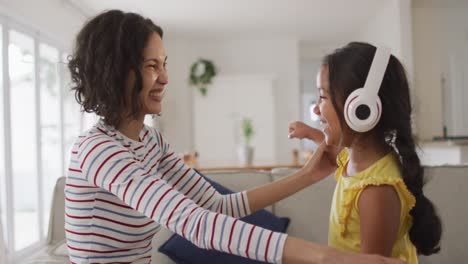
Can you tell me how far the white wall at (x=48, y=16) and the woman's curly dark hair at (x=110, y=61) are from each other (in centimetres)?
241

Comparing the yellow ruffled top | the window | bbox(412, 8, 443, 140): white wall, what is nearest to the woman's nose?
the yellow ruffled top

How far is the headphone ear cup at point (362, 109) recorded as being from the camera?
854mm

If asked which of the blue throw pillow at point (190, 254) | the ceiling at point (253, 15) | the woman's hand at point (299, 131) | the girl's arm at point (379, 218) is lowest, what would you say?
the blue throw pillow at point (190, 254)

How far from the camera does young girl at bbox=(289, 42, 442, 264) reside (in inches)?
34.6

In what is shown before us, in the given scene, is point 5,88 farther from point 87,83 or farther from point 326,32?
point 326,32

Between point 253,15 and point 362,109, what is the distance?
5010 mm

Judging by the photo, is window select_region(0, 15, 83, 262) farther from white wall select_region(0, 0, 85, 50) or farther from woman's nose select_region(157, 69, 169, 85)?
woman's nose select_region(157, 69, 169, 85)

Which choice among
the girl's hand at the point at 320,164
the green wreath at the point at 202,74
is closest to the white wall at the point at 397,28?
the green wreath at the point at 202,74

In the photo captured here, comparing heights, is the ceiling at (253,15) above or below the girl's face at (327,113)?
above

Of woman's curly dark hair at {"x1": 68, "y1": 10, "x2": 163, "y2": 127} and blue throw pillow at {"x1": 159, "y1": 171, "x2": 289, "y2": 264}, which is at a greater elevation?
woman's curly dark hair at {"x1": 68, "y1": 10, "x2": 163, "y2": 127}

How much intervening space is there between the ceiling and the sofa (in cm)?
325

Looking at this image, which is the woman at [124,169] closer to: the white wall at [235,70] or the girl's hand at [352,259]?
the girl's hand at [352,259]

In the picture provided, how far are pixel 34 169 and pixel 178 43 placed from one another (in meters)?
3.66

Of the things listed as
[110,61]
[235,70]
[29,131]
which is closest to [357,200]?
[110,61]
